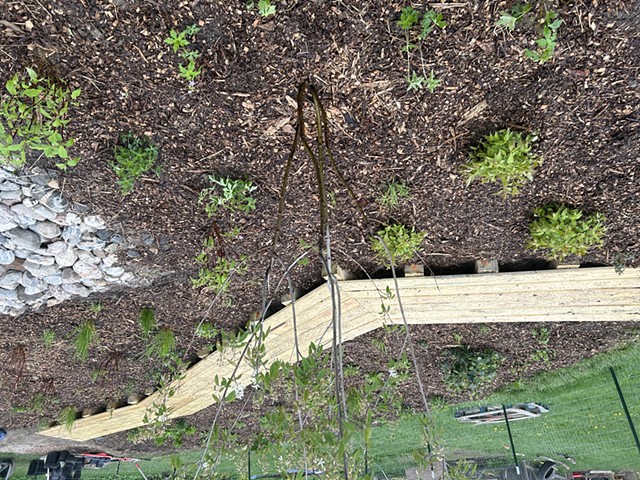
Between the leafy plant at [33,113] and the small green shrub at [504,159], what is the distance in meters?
2.07

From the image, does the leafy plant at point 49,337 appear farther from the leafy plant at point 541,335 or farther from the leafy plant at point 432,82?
the leafy plant at point 541,335

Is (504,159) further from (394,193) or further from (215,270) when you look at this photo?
(215,270)

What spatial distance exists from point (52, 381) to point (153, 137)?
328cm

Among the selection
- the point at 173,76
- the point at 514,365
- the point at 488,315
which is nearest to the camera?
the point at 173,76

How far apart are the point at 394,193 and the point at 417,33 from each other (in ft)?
2.91

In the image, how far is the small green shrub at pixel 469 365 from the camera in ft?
12.4

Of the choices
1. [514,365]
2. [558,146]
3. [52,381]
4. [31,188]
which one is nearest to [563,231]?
[558,146]

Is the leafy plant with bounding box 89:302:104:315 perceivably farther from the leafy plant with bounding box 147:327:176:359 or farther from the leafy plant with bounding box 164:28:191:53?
the leafy plant with bounding box 164:28:191:53

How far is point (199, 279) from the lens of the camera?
122 inches

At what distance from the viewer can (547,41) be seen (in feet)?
6.01

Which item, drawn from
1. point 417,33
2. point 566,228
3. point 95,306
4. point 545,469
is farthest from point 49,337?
point 545,469

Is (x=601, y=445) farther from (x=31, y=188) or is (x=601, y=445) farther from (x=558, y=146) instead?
(x=31, y=188)

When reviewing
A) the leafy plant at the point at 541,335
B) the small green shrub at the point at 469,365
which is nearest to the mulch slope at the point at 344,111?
the leafy plant at the point at 541,335

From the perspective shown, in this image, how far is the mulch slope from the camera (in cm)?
193
